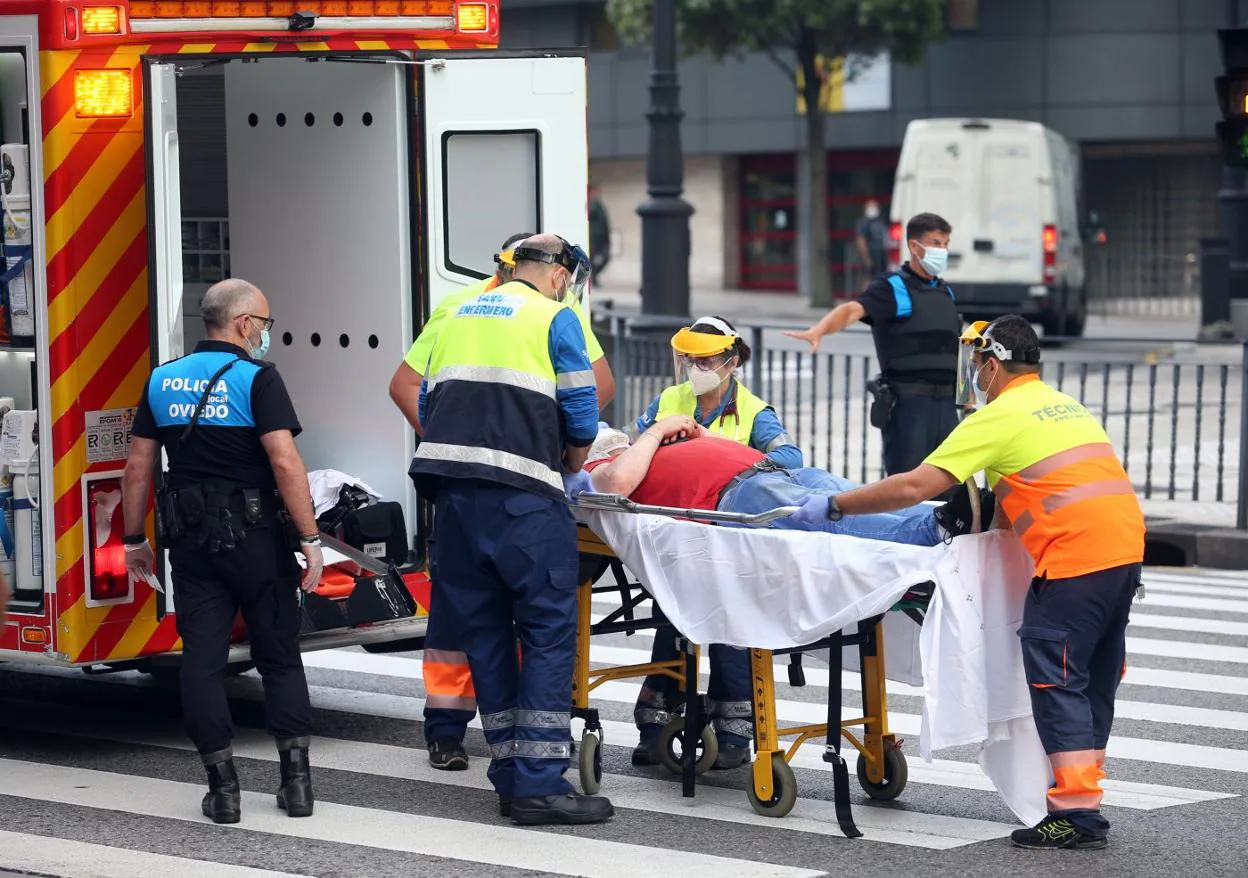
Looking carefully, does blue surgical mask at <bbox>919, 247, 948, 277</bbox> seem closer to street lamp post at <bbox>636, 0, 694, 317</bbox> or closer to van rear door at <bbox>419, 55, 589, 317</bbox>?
van rear door at <bbox>419, 55, 589, 317</bbox>

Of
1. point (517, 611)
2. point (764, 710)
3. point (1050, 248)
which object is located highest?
point (1050, 248)

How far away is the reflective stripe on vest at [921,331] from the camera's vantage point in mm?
10266

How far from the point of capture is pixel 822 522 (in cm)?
658

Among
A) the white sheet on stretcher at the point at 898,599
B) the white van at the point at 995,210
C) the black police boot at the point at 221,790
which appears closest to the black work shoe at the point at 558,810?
the white sheet on stretcher at the point at 898,599

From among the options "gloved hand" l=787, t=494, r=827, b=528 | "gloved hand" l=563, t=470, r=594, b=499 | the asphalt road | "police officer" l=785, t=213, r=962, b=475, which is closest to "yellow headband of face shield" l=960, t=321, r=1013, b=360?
"gloved hand" l=787, t=494, r=827, b=528

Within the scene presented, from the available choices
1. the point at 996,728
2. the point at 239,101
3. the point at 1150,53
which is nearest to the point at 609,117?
the point at 1150,53

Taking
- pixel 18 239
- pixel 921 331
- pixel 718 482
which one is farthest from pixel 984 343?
pixel 921 331

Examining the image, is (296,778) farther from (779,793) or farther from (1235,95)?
(1235,95)

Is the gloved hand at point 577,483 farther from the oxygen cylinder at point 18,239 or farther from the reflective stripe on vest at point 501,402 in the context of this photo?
the oxygen cylinder at point 18,239

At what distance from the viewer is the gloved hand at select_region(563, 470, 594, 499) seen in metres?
6.85

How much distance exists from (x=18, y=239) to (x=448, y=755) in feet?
7.89

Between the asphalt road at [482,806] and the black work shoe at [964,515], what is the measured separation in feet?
3.13

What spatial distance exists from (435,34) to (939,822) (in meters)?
3.58

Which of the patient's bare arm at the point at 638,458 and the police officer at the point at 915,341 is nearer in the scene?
the patient's bare arm at the point at 638,458
